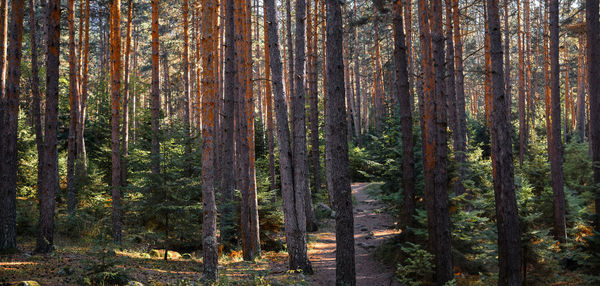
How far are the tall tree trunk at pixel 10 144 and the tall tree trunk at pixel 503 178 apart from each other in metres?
10.3

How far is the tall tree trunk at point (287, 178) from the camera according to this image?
9.77 m

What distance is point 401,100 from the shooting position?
10.7m

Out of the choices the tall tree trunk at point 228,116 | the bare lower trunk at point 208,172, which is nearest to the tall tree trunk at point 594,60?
the tall tree trunk at point 228,116

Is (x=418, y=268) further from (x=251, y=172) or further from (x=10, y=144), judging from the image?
(x=10, y=144)

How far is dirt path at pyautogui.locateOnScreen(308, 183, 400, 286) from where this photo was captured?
10.3 metres

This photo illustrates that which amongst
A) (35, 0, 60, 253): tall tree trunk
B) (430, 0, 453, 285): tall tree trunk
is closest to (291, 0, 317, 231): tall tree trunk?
(430, 0, 453, 285): tall tree trunk

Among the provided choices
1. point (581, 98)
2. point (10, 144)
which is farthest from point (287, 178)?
point (581, 98)

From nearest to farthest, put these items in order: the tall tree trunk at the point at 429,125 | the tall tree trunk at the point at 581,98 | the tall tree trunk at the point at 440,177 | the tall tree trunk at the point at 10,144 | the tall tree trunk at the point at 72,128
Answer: the tall tree trunk at the point at 10,144
the tall tree trunk at the point at 440,177
the tall tree trunk at the point at 429,125
the tall tree trunk at the point at 72,128
the tall tree trunk at the point at 581,98

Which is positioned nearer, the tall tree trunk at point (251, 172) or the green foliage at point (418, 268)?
the green foliage at point (418, 268)

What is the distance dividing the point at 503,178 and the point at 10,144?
10.5 meters

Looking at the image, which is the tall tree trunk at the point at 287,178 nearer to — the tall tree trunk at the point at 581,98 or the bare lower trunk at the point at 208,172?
the bare lower trunk at the point at 208,172

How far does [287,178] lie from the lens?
10016 mm

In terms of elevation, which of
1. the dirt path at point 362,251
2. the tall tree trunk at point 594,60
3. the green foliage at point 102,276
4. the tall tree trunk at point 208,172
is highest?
the tall tree trunk at point 594,60

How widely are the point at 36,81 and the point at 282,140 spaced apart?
803cm
